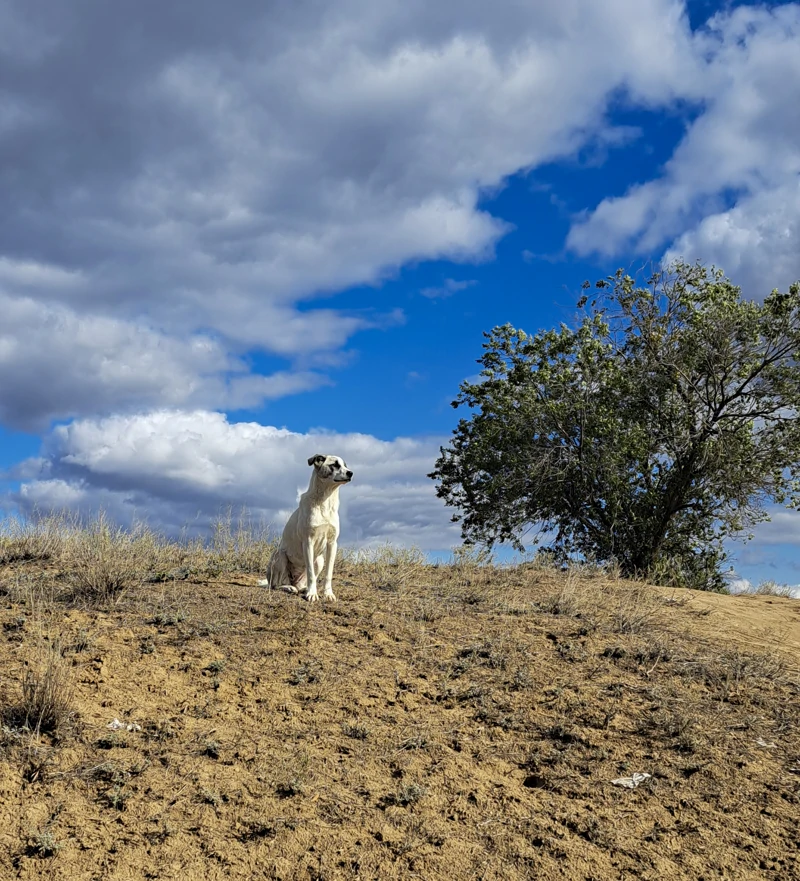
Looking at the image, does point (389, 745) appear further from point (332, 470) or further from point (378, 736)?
point (332, 470)

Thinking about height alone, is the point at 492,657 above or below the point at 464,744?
above

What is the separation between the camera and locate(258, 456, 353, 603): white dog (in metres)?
10.3

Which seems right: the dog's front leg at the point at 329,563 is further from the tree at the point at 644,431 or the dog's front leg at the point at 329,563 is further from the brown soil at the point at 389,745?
the tree at the point at 644,431

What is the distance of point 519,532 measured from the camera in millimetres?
23891

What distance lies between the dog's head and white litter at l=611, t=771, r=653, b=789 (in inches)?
187

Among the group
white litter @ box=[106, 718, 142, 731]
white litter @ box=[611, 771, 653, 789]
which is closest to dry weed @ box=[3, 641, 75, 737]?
white litter @ box=[106, 718, 142, 731]

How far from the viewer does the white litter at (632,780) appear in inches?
271

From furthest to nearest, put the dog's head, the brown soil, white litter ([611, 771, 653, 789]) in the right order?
the dog's head, white litter ([611, 771, 653, 789]), the brown soil

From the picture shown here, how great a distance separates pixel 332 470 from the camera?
1025cm

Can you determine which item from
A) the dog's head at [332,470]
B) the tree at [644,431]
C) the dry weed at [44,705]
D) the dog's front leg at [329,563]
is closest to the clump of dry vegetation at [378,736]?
the dry weed at [44,705]

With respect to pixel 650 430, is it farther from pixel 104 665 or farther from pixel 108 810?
pixel 108 810

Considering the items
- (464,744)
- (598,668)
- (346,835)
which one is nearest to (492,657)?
(598,668)

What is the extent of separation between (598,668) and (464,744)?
2347 millimetres

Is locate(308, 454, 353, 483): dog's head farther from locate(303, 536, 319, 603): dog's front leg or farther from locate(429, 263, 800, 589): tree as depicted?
locate(429, 263, 800, 589): tree
